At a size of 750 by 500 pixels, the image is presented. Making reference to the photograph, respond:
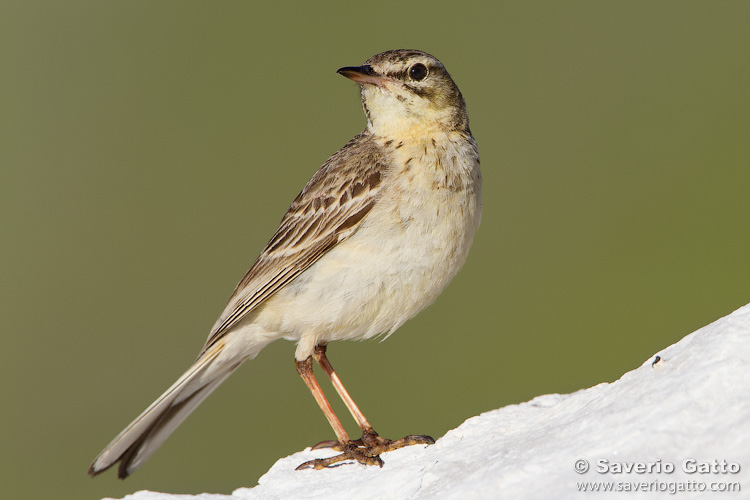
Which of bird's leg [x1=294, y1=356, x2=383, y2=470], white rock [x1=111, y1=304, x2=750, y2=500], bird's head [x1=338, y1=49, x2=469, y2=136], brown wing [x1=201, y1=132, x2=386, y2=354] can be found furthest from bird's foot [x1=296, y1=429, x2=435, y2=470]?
bird's head [x1=338, y1=49, x2=469, y2=136]

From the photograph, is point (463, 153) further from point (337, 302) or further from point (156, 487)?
point (156, 487)

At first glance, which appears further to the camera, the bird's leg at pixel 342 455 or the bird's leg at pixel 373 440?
the bird's leg at pixel 373 440

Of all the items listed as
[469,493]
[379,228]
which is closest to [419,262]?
[379,228]

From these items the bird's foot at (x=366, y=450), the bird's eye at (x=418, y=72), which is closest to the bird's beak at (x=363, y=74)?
the bird's eye at (x=418, y=72)

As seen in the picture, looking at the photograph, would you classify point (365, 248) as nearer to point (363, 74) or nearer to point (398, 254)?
point (398, 254)

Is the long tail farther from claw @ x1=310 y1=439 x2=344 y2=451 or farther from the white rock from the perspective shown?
the white rock

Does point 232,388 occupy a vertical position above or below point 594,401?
above

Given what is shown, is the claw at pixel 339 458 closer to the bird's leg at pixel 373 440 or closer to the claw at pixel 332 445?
→ the bird's leg at pixel 373 440
